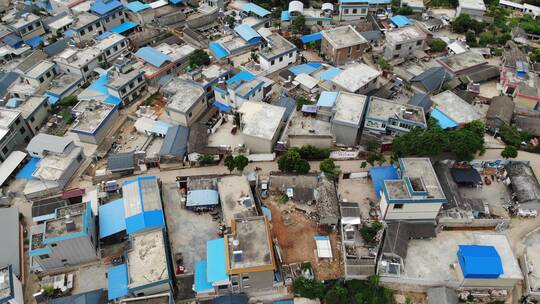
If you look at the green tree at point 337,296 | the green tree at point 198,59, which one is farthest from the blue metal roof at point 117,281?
the green tree at point 198,59

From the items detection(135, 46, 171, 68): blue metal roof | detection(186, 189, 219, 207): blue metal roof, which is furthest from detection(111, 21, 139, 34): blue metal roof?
detection(186, 189, 219, 207): blue metal roof

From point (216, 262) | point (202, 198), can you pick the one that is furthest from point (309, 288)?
point (202, 198)

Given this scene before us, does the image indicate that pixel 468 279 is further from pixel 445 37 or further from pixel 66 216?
pixel 445 37

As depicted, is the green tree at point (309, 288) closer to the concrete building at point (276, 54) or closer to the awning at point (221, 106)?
the awning at point (221, 106)

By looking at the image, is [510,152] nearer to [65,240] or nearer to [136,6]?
[65,240]

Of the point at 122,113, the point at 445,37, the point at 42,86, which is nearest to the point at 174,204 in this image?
the point at 122,113

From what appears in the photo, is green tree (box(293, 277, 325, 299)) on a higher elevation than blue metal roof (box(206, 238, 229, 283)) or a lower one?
lower

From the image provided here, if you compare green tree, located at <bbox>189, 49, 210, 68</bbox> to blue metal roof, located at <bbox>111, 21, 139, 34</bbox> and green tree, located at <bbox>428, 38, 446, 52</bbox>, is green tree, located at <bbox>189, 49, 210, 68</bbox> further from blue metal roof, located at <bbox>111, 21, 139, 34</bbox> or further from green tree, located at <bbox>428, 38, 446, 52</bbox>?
green tree, located at <bbox>428, 38, 446, 52</bbox>

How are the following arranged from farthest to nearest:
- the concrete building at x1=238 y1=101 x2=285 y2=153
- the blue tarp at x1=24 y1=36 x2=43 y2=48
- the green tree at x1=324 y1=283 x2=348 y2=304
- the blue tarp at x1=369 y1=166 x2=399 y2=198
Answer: the blue tarp at x1=24 y1=36 x2=43 y2=48 → the concrete building at x1=238 y1=101 x2=285 y2=153 → the blue tarp at x1=369 y1=166 x2=399 y2=198 → the green tree at x1=324 y1=283 x2=348 y2=304
